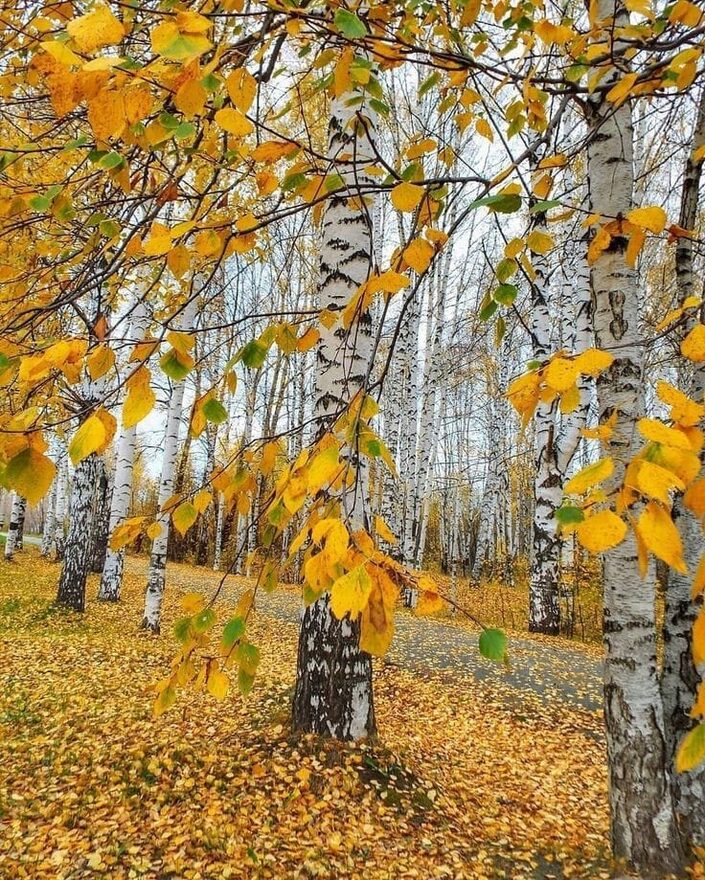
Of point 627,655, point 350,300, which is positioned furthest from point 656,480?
point 627,655

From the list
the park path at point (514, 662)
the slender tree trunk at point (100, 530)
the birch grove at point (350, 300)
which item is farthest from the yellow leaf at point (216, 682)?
the slender tree trunk at point (100, 530)

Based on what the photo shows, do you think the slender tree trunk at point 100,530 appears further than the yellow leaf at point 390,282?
Yes

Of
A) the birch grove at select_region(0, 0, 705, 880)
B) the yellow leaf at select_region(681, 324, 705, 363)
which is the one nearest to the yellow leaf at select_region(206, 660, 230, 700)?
the birch grove at select_region(0, 0, 705, 880)

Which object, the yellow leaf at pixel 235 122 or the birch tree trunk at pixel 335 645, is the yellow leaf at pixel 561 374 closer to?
the yellow leaf at pixel 235 122

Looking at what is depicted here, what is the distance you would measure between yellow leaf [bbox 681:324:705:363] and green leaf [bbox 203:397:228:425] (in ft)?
3.10

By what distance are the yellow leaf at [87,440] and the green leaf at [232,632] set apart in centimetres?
46

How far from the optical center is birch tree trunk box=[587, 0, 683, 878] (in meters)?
2.15

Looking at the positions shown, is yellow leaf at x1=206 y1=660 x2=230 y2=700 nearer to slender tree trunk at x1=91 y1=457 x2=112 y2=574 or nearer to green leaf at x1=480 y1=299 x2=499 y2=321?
green leaf at x1=480 y1=299 x2=499 y2=321

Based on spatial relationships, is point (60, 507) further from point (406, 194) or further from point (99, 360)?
point (406, 194)

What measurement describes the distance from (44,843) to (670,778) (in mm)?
2969

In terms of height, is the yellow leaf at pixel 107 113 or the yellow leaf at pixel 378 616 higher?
the yellow leaf at pixel 107 113

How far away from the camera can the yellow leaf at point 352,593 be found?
737 mm

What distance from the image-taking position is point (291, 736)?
330 centimetres

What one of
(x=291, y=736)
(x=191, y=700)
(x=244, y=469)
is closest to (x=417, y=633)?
(x=191, y=700)
